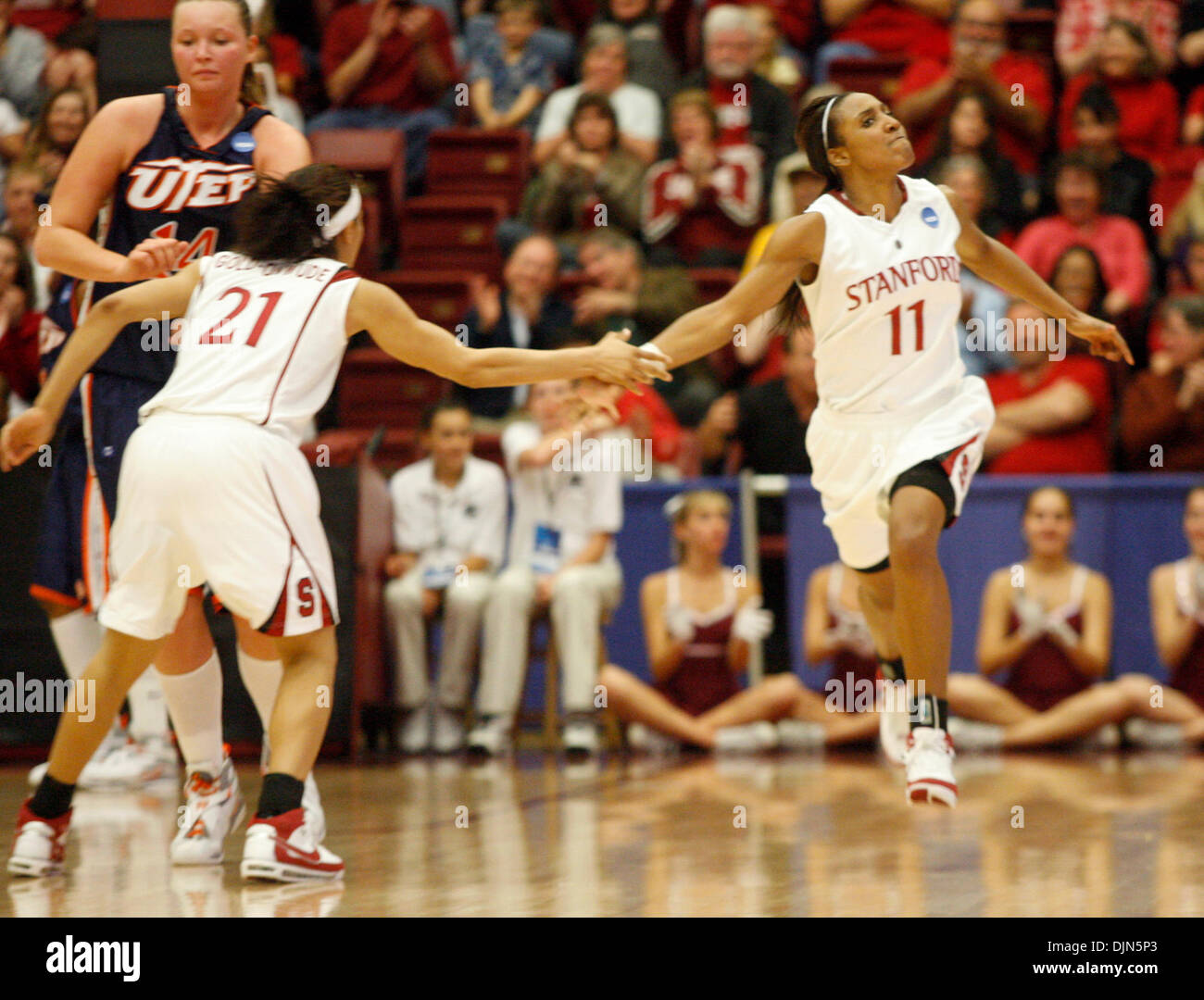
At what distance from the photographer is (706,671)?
7.57 metres

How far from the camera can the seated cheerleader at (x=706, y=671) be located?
7488 millimetres

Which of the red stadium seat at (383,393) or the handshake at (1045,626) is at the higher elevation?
the red stadium seat at (383,393)

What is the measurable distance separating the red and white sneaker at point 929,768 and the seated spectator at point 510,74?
6.96 m

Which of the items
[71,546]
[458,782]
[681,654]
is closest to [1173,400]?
[681,654]

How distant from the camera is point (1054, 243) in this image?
8555 millimetres

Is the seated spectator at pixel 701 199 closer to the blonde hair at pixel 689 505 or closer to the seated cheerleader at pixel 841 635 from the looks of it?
the blonde hair at pixel 689 505

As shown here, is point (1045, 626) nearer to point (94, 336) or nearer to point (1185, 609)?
point (1185, 609)

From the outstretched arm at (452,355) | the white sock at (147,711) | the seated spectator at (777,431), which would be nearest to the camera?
the outstretched arm at (452,355)

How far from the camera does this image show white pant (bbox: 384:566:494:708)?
7555mm

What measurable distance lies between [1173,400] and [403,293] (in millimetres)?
4199

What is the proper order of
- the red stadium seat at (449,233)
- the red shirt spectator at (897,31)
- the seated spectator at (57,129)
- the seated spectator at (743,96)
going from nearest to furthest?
the seated spectator at (57,129) < the seated spectator at (743,96) < the red stadium seat at (449,233) < the red shirt spectator at (897,31)

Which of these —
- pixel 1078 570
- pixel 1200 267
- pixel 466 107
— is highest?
pixel 466 107

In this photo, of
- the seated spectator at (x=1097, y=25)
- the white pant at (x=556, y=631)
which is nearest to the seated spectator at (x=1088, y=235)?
the seated spectator at (x=1097, y=25)
